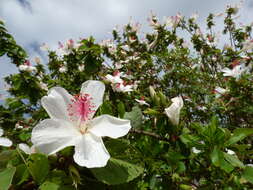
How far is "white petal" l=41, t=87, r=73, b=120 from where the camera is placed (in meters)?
0.70

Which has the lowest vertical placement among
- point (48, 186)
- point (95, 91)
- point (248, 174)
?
point (248, 174)

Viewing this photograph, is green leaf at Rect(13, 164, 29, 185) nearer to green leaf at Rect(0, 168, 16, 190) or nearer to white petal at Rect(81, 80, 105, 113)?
green leaf at Rect(0, 168, 16, 190)

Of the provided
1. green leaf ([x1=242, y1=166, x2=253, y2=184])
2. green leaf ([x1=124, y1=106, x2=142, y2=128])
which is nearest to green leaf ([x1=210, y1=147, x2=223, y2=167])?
green leaf ([x1=242, y1=166, x2=253, y2=184])

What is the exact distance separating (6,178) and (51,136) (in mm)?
145

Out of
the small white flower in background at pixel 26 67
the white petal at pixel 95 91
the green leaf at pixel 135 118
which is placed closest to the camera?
the white petal at pixel 95 91

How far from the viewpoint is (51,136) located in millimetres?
625

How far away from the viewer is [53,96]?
2.37ft

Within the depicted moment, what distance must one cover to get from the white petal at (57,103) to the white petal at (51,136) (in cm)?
5

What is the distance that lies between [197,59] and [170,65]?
2.32 feet

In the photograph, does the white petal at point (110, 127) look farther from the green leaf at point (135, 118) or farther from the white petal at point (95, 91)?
the green leaf at point (135, 118)

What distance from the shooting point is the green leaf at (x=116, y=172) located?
606 mm

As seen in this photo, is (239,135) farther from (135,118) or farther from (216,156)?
(135,118)

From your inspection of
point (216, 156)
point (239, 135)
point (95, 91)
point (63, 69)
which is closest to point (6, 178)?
point (95, 91)

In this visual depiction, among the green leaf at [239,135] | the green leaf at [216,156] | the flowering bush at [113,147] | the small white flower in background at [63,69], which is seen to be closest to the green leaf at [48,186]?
the flowering bush at [113,147]
